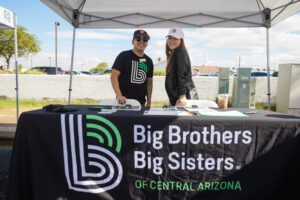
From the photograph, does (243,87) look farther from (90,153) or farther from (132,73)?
(90,153)

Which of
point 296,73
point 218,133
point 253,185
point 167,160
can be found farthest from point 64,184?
point 296,73

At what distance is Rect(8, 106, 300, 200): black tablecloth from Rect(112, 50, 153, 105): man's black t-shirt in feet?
3.65

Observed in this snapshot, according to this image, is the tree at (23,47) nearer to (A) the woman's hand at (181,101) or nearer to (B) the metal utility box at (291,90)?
(B) the metal utility box at (291,90)

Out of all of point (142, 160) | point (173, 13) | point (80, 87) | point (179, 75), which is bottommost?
point (142, 160)

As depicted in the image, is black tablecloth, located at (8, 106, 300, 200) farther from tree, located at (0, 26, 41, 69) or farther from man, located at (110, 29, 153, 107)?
tree, located at (0, 26, 41, 69)

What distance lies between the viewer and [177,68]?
9.41 ft

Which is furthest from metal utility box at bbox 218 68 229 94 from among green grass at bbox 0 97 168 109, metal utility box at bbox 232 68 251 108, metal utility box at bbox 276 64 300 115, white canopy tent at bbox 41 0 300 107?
white canopy tent at bbox 41 0 300 107

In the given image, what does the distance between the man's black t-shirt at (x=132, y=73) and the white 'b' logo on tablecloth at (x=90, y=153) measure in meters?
1.14

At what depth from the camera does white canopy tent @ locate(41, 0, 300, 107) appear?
4423 millimetres

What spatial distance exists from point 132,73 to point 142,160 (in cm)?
129

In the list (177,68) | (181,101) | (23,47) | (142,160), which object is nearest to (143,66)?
(177,68)

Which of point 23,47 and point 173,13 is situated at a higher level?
point 23,47

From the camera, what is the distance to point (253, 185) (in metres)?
2.02

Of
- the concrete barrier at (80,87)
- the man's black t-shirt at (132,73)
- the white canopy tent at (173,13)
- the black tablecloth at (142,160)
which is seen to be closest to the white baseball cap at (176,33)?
the man's black t-shirt at (132,73)
